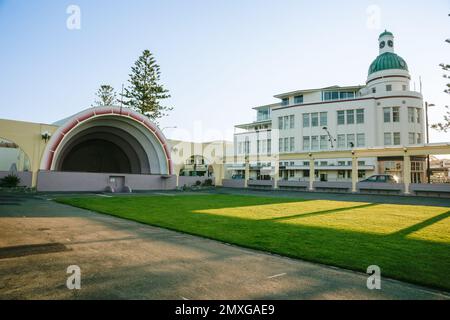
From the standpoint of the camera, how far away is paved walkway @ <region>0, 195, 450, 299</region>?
455cm

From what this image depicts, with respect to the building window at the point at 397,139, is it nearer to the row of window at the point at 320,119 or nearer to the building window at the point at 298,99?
the row of window at the point at 320,119

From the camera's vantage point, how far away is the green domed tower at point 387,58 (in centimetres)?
4953

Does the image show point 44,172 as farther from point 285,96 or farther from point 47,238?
point 285,96

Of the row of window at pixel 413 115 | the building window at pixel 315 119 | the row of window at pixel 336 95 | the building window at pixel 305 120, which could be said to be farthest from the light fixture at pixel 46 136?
the row of window at pixel 413 115

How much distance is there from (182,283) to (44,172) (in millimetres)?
26733

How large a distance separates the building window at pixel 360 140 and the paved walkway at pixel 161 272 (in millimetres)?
46836

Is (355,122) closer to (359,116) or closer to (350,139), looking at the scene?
(359,116)

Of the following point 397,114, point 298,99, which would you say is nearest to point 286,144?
point 298,99

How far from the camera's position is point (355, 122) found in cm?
4953

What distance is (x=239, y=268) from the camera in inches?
234

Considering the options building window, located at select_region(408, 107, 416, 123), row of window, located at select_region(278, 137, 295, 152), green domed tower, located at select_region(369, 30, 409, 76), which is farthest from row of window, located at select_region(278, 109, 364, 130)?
green domed tower, located at select_region(369, 30, 409, 76)

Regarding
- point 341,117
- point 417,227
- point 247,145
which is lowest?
point 417,227

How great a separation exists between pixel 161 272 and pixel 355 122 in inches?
2001
